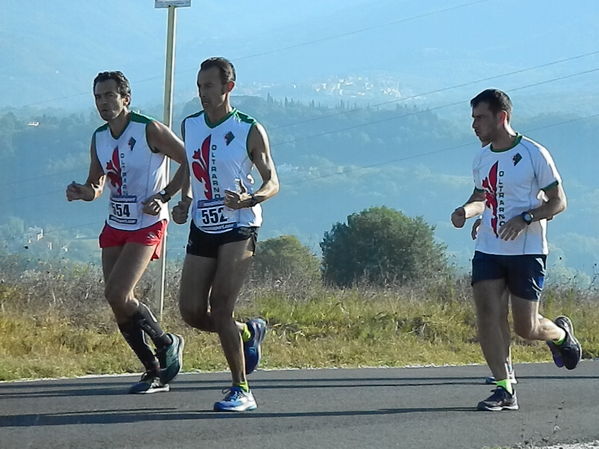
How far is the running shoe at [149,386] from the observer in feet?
26.7

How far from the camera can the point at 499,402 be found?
7.83 m

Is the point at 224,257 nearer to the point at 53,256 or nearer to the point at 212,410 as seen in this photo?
the point at 212,410

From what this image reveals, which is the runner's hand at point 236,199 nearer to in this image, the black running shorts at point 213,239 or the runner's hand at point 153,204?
the black running shorts at point 213,239

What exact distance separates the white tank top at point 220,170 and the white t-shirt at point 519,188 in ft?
5.15

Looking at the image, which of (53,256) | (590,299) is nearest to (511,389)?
(590,299)

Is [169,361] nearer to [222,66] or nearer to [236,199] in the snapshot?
[236,199]

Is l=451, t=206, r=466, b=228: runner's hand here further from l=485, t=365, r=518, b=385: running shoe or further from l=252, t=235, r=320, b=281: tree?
l=252, t=235, r=320, b=281: tree

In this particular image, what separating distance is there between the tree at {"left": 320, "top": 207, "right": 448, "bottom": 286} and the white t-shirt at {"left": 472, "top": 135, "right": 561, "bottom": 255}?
68.2 feet

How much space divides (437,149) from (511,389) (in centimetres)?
11099

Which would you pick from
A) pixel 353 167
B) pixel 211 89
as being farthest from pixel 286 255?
pixel 353 167

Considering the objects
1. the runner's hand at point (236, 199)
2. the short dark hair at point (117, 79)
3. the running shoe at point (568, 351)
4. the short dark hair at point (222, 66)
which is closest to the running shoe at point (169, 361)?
the runner's hand at point (236, 199)

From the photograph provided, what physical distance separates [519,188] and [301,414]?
2016mm

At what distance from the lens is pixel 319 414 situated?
7.55 m

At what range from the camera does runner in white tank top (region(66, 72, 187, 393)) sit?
312 inches
